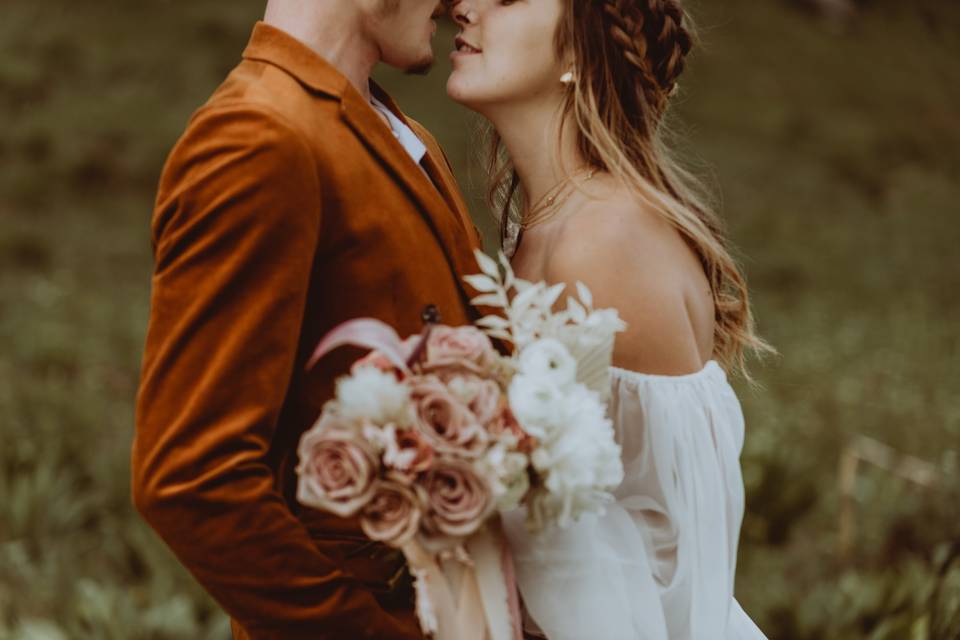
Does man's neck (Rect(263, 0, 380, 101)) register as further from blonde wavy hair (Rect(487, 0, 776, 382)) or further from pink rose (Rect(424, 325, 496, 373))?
pink rose (Rect(424, 325, 496, 373))

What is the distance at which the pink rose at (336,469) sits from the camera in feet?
5.96

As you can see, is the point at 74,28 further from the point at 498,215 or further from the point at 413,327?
the point at 413,327

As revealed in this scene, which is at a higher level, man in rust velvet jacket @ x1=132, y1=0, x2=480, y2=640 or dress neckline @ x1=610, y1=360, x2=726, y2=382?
man in rust velvet jacket @ x1=132, y1=0, x2=480, y2=640

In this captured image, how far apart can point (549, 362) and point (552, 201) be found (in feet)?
3.28

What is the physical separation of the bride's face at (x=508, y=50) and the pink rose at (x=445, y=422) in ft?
4.09

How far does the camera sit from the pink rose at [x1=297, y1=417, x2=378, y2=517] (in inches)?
71.6

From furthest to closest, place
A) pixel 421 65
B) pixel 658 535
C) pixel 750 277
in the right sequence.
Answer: pixel 750 277 → pixel 421 65 → pixel 658 535

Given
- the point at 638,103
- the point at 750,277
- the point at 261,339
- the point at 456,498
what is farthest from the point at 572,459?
the point at 750,277

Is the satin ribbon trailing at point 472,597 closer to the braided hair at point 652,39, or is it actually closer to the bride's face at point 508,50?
the bride's face at point 508,50

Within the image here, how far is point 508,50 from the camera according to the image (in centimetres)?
294

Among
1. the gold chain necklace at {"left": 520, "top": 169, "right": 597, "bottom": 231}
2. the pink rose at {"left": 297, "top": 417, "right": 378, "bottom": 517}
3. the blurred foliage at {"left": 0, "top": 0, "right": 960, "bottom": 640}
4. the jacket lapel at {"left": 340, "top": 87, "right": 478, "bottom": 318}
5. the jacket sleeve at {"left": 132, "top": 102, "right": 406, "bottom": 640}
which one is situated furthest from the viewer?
the blurred foliage at {"left": 0, "top": 0, "right": 960, "bottom": 640}

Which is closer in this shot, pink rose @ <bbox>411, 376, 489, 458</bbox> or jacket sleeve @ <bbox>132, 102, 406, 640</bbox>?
pink rose @ <bbox>411, 376, 489, 458</bbox>

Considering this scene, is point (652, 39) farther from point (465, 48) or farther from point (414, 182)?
point (414, 182)

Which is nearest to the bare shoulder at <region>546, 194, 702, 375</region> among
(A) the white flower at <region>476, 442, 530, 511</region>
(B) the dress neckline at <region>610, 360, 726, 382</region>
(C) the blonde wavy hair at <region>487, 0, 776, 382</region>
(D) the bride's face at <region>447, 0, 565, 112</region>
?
(B) the dress neckline at <region>610, 360, 726, 382</region>
